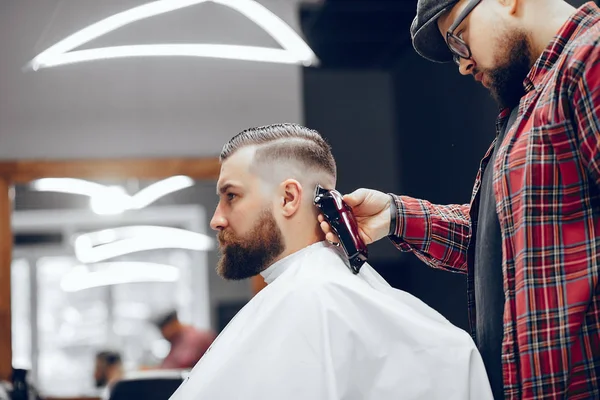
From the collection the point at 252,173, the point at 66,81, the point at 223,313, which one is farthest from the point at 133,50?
the point at 223,313

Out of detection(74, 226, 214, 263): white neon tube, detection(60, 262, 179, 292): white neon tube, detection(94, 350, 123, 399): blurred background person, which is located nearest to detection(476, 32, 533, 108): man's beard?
detection(94, 350, 123, 399): blurred background person

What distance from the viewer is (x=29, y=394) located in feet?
12.5

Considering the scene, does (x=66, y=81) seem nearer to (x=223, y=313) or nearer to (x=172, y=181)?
(x=172, y=181)

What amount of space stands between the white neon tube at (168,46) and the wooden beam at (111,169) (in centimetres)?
163

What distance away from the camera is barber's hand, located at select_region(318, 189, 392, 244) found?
6.81 feet

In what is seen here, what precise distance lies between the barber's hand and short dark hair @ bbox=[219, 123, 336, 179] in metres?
0.10

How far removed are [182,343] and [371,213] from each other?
4.59 m

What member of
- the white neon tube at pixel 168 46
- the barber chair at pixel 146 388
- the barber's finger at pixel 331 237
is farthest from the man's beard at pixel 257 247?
the barber chair at pixel 146 388

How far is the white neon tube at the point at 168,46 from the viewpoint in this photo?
10.0ft

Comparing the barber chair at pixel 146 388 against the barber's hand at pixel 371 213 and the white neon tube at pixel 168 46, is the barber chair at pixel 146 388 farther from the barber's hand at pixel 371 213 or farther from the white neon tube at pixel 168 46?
the barber's hand at pixel 371 213

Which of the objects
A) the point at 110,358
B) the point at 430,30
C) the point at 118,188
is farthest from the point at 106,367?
the point at 430,30

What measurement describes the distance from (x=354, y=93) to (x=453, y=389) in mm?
3077

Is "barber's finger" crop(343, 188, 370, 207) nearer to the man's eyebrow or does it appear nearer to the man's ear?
the man's ear

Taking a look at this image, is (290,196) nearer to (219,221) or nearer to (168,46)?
(219,221)
